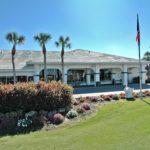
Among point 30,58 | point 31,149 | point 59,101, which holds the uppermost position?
point 30,58

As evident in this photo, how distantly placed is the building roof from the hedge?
2171cm

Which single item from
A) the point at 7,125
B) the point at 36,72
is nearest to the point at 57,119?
the point at 7,125

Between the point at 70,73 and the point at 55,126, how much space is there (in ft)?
102

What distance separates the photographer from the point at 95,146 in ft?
33.0

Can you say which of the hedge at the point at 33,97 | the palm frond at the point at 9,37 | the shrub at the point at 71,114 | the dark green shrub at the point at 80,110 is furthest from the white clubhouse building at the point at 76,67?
the shrub at the point at 71,114

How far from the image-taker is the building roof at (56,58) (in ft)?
135

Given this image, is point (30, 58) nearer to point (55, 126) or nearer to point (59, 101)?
point (59, 101)

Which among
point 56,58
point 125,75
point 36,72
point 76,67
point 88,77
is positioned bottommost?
point 88,77

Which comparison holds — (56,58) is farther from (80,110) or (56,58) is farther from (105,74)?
(80,110)

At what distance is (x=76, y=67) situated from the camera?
43.2m

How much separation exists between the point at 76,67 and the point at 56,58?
319cm

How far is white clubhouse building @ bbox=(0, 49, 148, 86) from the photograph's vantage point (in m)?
39.8

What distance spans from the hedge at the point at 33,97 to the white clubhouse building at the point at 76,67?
2163 centimetres

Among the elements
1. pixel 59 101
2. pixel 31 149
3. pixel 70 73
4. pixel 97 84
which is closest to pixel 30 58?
pixel 70 73
